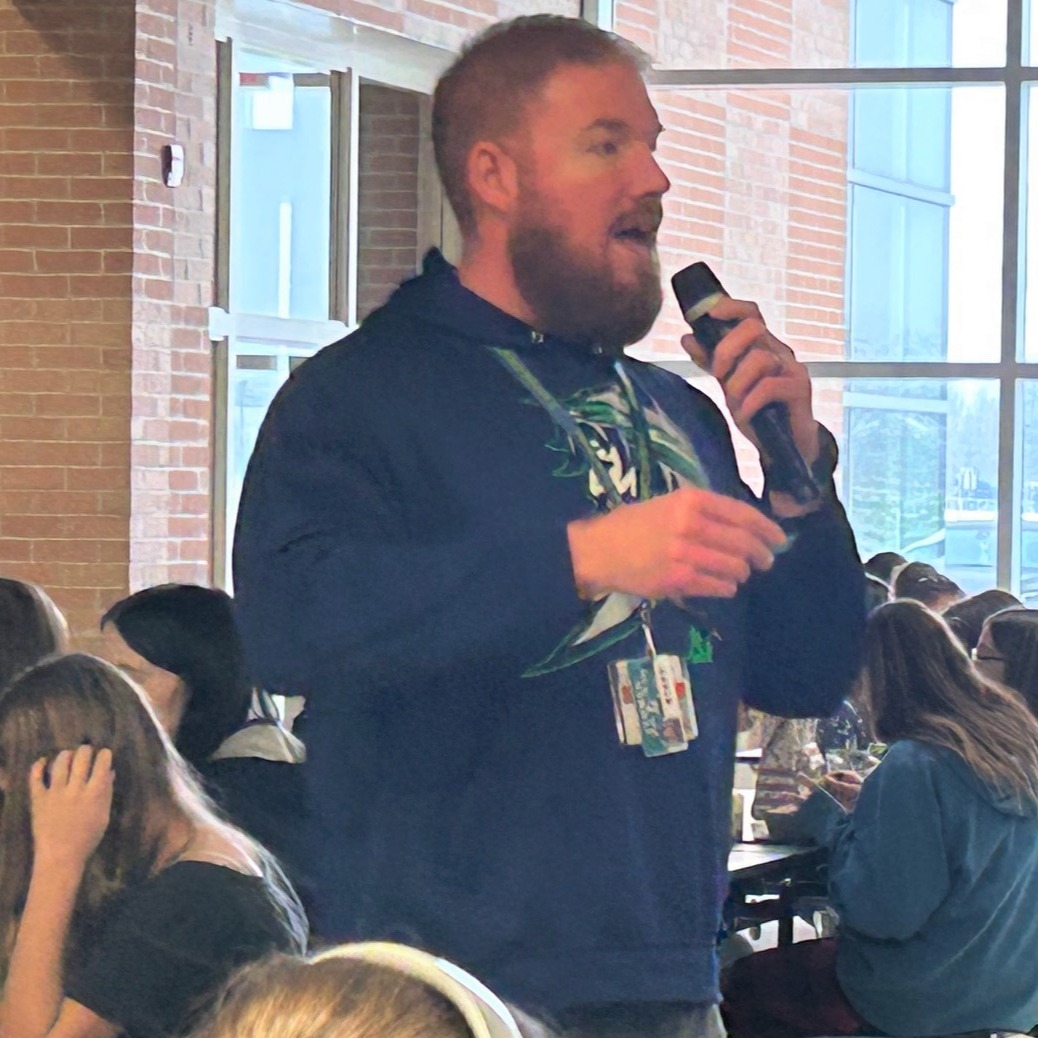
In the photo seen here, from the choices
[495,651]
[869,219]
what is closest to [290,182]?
[495,651]

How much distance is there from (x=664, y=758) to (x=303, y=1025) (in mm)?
1082

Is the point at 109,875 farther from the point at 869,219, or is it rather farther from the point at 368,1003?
the point at 869,219

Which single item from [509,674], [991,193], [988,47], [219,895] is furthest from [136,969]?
[988,47]

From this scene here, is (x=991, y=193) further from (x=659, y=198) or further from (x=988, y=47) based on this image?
(x=659, y=198)

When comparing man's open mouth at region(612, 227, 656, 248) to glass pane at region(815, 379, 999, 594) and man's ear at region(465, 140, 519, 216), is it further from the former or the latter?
glass pane at region(815, 379, 999, 594)

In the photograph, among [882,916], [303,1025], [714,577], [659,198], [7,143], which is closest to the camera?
[303,1025]

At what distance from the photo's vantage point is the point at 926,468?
6.11 metres

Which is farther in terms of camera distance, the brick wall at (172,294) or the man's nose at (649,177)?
the brick wall at (172,294)

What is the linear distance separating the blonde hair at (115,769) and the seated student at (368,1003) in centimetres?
117

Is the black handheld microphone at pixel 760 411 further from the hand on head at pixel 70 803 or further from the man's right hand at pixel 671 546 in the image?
the hand on head at pixel 70 803

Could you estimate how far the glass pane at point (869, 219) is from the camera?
220 inches

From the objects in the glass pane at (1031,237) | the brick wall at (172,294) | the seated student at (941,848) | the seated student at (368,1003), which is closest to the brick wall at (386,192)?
the brick wall at (172,294)

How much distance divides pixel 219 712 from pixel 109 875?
0.44 meters

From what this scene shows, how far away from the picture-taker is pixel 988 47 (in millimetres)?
6039
